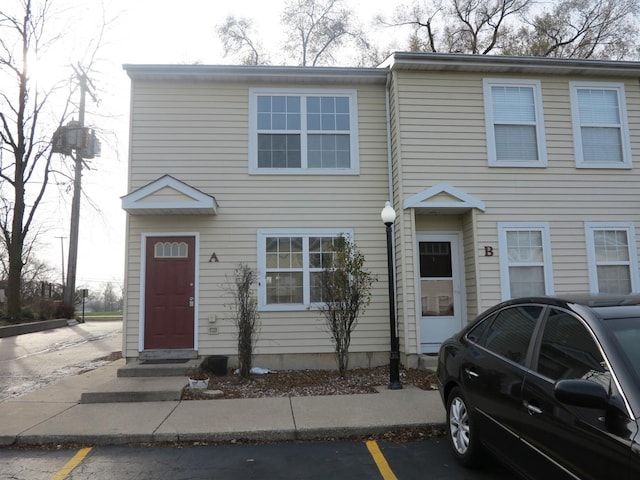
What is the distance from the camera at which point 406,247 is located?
8875 mm

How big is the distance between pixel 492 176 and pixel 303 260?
4.05 metres

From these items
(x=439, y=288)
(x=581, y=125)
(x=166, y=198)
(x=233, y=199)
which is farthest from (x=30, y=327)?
(x=581, y=125)

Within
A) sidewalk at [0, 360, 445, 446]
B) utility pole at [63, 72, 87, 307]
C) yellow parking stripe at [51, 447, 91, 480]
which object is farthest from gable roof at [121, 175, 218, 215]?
utility pole at [63, 72, 87, 307]

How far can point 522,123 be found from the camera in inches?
376

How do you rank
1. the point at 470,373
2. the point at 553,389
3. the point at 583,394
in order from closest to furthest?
the point at 583,394, the point at 553,389, the point at 470,373

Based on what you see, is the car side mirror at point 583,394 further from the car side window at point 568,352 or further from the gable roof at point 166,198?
the gable roof at point 166,198

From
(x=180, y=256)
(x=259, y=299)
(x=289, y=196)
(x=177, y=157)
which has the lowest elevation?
(x=259, y=299)

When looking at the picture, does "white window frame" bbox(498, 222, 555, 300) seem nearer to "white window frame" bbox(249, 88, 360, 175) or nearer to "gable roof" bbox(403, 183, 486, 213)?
"gable roof" bbox(403, 183, 486, 213)

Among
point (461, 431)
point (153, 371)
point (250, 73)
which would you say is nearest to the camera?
point (461, 431)

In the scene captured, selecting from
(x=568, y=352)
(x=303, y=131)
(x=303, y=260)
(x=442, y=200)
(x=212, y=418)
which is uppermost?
(x=303, y=131)

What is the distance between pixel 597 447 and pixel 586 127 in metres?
8.76

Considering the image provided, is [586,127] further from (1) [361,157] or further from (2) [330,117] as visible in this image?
(2) [330,117]

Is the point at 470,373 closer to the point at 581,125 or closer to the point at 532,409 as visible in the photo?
the point at 532,409

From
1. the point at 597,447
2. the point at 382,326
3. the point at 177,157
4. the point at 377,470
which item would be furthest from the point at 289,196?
the point at 597,447
